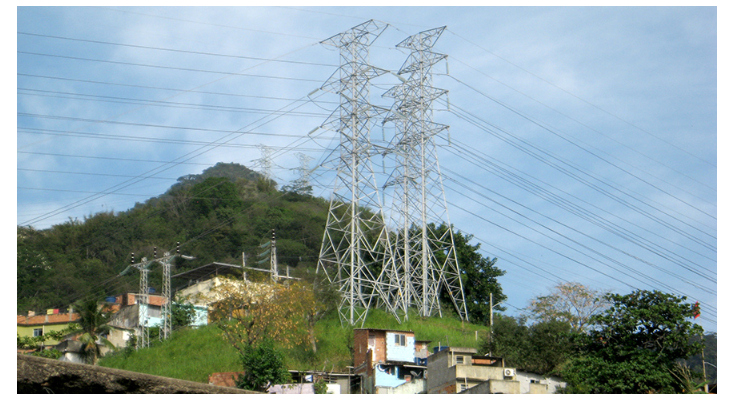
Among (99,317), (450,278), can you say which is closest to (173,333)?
(99,317)

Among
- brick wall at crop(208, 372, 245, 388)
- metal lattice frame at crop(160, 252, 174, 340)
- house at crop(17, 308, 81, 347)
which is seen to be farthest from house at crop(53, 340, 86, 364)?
brick wall at crop(208, 372, 245, 388)

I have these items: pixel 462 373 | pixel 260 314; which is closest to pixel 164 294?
pixel 260 314

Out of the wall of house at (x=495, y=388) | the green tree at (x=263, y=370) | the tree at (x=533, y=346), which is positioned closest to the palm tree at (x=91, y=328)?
the green tree at (x=263, y=370)

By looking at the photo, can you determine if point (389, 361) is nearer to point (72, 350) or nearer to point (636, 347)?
point (636, 347)

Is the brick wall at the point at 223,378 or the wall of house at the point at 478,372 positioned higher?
the wall of house at the point at 478,372

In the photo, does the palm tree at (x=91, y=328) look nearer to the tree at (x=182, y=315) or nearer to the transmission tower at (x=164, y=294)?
the transmission tower at (x=164, y=294)

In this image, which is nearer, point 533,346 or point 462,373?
point 462,373
